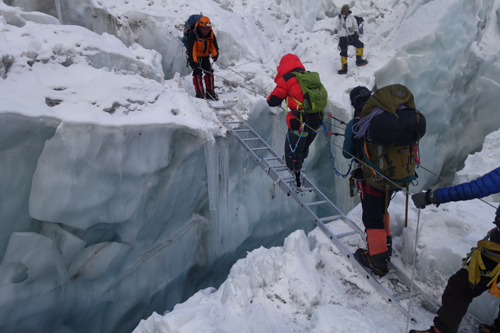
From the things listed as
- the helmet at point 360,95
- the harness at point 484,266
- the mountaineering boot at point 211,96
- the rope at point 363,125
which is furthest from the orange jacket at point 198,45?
the harness at point 484,266

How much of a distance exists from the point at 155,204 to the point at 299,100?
2.14 m

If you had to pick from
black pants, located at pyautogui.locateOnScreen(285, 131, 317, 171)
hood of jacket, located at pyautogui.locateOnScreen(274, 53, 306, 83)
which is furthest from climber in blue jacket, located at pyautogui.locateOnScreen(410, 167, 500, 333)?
hood of jacket, located at pyautogui.locateOnScreen(274, 53, 306, 83)

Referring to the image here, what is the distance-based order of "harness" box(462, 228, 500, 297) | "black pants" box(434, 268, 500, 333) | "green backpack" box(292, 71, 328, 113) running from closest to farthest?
1. "harness" box(462, 228, 500, 297)
2. "black pants" box(434, 268, 500, 333)
3. "green backpack" box(292, 71, 328, 113)

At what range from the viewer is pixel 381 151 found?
103 inches

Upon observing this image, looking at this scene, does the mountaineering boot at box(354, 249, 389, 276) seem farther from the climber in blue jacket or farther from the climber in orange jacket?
the climber in orange jacket

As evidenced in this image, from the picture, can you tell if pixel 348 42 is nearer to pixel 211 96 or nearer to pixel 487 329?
pixel 211 96

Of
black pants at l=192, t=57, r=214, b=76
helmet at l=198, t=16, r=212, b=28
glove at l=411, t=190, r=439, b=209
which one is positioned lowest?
glove at l=411, t=190, r=439, b=209

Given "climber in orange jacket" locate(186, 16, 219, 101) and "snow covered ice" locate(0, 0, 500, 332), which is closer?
"snow covered ice" locate(0, 0, 500, 332)

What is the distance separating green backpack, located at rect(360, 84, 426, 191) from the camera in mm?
2451

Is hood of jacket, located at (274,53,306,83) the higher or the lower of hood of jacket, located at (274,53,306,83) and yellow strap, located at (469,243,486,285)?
the higher

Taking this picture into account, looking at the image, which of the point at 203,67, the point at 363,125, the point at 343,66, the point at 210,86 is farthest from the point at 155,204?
the point at 343,66

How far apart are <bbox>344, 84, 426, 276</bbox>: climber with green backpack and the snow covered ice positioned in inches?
15.3

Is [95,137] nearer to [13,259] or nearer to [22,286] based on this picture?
[13,259]

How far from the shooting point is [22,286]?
10.7 ft
